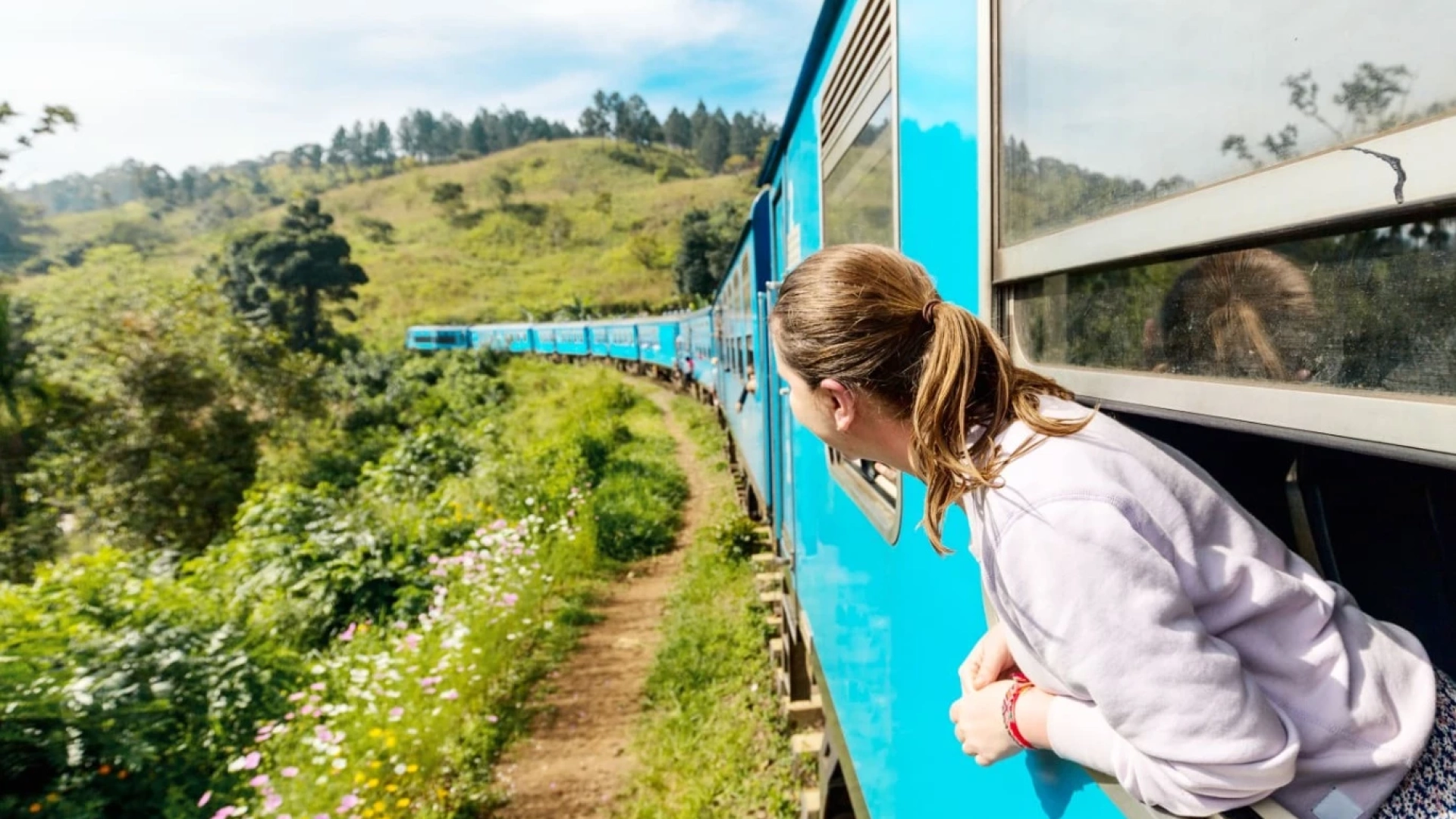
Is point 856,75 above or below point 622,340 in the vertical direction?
above

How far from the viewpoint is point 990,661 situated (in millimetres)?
A: 1170

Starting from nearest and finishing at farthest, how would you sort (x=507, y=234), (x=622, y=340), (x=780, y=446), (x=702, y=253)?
(x=780, y=446)
(x=622, y=340)
(x=702, y=253)
(x=507, y=234)

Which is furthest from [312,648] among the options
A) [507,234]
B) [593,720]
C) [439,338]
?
[507,234]

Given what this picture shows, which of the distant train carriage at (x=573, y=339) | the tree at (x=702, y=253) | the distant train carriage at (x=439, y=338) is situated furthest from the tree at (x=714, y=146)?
the distant train carriage at (x=573, y=339)

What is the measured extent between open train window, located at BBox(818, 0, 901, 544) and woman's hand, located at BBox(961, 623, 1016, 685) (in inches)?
26.6

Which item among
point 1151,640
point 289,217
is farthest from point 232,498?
point 289,217

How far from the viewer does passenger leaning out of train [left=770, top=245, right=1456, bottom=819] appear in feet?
2.52

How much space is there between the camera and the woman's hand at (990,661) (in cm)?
116

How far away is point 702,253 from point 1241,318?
48.0 meters

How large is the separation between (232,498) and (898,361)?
16869mm

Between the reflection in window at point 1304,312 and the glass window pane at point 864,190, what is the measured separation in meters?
1.03

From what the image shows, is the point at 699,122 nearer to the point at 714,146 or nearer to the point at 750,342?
the point at 714,146

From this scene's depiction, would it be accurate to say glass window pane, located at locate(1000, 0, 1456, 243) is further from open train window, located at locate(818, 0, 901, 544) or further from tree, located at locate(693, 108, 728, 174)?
tree, located at locate(693, 108, 728, 174)

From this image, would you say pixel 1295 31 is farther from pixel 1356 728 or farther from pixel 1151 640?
pixel 1356 728
